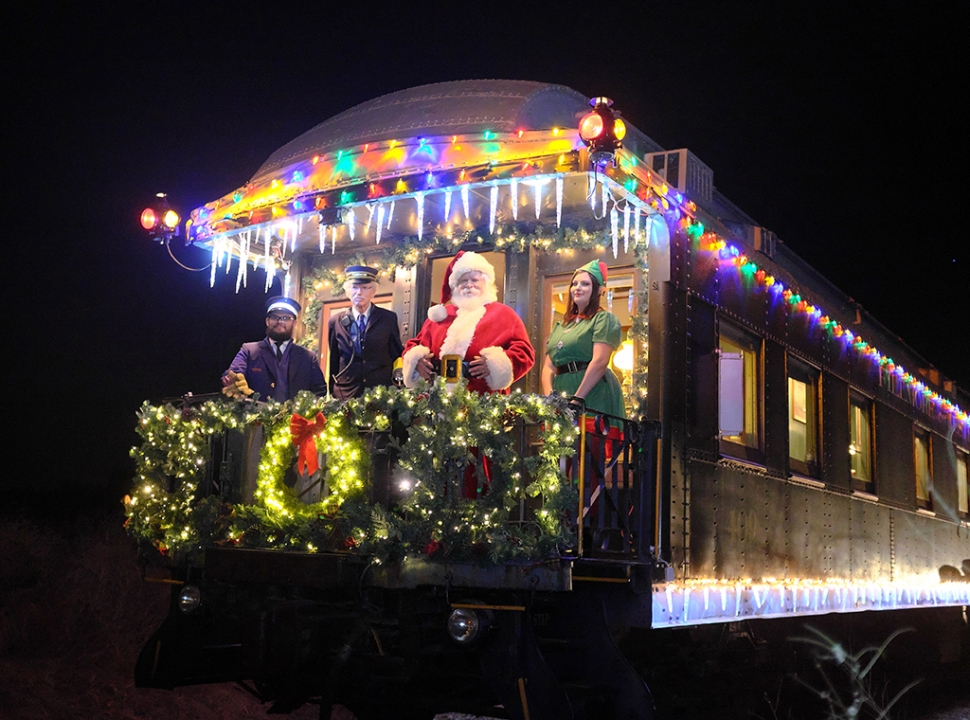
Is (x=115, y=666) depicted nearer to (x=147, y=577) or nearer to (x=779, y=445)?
(x=147, y=577)

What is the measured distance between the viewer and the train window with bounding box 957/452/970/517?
1530cm

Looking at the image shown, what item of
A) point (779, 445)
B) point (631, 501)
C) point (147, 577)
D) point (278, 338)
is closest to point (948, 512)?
point (779, 445)

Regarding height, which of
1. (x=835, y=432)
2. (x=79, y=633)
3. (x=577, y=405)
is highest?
(x=835, y=432)

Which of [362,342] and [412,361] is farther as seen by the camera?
[362,342]

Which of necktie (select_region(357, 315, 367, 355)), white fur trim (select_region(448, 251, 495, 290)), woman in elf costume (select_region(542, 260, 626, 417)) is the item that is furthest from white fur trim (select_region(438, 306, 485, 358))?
A: necktie (select_region(357, 315, 367, 355))

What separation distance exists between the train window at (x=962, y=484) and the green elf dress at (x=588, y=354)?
436 inches

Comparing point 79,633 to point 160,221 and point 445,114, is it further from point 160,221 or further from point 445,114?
point 445,114

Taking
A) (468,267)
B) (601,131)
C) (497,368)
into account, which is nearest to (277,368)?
(468,267)

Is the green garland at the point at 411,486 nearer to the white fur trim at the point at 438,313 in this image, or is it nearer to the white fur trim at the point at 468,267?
the white fur trim at the point at 438,313

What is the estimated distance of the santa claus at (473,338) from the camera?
6.02m

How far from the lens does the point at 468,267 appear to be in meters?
6.55

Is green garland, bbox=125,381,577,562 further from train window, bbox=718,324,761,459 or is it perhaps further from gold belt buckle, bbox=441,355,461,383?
train window, bbox=718,324,761,459

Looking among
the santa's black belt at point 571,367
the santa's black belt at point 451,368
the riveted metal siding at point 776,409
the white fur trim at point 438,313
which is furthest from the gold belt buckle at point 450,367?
the riveted metal siding at point 776,409

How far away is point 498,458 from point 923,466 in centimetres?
1024
